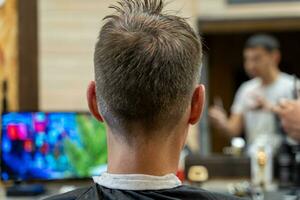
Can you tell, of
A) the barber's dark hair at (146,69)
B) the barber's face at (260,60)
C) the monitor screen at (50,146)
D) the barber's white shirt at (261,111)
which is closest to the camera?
the barber's dark hair at (146,69)

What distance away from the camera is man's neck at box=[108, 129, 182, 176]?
0.97 meters

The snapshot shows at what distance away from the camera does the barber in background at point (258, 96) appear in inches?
129

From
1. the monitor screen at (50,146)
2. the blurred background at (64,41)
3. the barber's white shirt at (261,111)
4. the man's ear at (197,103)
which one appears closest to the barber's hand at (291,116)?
the barber's white shirt at (261,111)

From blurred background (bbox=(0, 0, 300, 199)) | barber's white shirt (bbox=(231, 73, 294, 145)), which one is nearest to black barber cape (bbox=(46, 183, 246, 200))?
blurred background (bbox=(0, 0, 300, 199))

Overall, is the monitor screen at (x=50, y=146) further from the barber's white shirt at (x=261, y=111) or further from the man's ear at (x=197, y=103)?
the man's ear at (x=197, y=103)

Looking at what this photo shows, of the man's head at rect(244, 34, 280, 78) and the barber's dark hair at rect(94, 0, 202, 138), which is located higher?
the man's head at rect(244, 34, 280, 78)

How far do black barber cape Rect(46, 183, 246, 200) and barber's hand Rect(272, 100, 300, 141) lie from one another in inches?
68.6

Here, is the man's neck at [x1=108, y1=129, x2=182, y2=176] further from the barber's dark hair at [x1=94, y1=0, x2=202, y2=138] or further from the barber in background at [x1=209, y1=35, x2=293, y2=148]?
the barber in background at [x1=209, y1=35, x2=293, y2=148]

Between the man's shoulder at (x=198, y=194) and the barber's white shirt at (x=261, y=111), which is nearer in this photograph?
the man's shoulder at (x=198, y=194)

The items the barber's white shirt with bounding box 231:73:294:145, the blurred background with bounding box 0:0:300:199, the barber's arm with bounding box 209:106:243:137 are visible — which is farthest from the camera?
the barber's arm with bounding box 209:106:243:137

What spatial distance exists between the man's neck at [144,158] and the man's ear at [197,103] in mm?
60

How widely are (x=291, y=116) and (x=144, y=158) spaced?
5.97 ft

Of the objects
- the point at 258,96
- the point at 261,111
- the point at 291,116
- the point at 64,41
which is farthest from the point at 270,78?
the point at 64,41

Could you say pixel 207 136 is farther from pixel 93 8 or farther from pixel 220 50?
pixel 220 50
